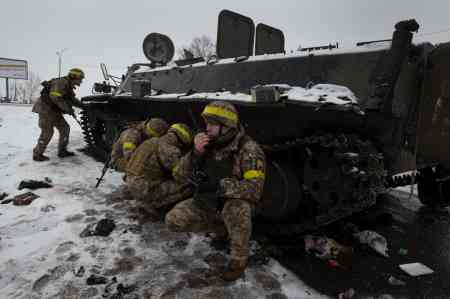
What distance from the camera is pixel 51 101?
7641 mm

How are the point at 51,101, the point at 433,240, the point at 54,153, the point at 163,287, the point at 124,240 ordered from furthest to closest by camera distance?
1. the point at 54,153
2. the point at 51,101
3. the point at 433,240
4. the point at 124,240
5. the point at 163,287

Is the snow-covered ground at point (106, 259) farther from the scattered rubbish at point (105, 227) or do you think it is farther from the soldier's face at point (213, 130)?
the soldier's face at point (213, 130)

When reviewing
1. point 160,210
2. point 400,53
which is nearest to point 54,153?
point 160,210

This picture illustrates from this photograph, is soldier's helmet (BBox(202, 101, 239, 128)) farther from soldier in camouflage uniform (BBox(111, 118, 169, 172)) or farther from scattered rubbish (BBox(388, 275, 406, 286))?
scattered rubbish (BBox(388, 275, 406, 286))

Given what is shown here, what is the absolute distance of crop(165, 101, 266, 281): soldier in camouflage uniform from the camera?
3018 millimetres

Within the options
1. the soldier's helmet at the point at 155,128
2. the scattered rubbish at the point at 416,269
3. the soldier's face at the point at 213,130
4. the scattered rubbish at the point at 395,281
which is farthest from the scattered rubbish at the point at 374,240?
the soldier's helmet at the point at 155,128

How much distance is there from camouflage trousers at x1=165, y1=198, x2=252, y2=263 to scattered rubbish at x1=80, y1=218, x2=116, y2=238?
816 millimetres

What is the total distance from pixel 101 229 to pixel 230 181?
1.90 metres

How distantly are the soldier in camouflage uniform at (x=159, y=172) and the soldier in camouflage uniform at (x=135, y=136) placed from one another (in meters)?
0.51

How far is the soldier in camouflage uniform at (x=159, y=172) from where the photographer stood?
4293 millimetres

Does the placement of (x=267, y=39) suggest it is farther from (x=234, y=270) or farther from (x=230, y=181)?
(x=234, y=270)

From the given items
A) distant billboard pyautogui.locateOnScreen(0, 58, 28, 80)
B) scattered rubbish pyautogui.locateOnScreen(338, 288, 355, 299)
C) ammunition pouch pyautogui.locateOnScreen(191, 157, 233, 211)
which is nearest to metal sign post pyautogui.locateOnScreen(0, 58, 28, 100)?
distant billboard pyautogui.locateOnScreen(0, 58, 28, 80)

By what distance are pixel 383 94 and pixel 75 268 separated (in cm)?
339

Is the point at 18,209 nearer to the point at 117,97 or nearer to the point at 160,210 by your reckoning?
the point at 160,210
